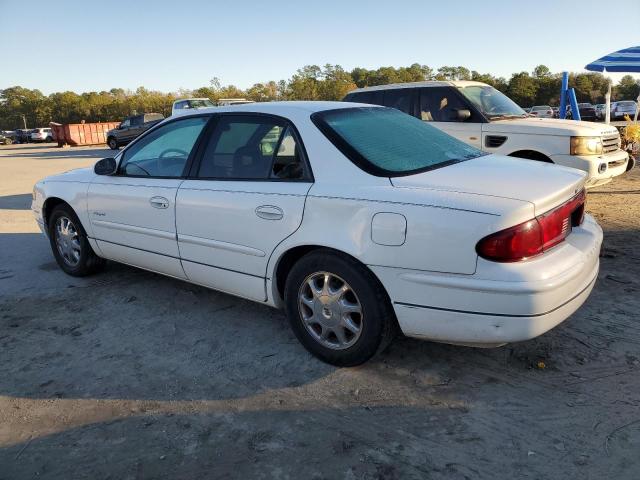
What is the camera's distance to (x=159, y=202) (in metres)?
3.90

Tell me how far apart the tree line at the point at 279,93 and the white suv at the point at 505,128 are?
50.0 m

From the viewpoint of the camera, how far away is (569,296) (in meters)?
2.69

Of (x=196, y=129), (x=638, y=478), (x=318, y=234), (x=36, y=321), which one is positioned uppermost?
(x=196, y=129)

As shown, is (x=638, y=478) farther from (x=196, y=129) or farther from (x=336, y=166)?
(x=196, y=129)

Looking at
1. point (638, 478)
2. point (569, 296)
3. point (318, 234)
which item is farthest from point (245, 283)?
point (638, 478)

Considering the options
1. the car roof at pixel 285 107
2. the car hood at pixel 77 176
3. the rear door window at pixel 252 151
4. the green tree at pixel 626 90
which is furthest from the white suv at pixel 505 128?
the green tree at pixel 626 90

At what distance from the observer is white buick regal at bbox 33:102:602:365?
2547mm

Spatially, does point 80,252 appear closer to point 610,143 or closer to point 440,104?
point 440,104

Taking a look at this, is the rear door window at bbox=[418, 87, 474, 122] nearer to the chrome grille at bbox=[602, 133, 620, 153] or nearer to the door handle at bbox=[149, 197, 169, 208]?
the chrome grille at bbox=[602, 133, 620, 153]

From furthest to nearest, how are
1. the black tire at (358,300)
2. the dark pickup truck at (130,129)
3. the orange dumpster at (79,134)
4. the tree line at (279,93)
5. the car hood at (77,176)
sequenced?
the tree line at (279,93) → the orange dumpster at (79,134) → the dark pickup truck at (130,129) → the car hood at (77,176) → the black tire at (358,300)

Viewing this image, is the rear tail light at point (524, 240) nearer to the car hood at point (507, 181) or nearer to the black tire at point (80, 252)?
the car hood at point (507, 181)

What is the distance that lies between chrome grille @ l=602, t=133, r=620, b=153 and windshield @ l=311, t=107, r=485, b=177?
4.16 meters

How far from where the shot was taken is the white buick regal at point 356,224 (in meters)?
2.55

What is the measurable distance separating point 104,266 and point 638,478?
458cm
